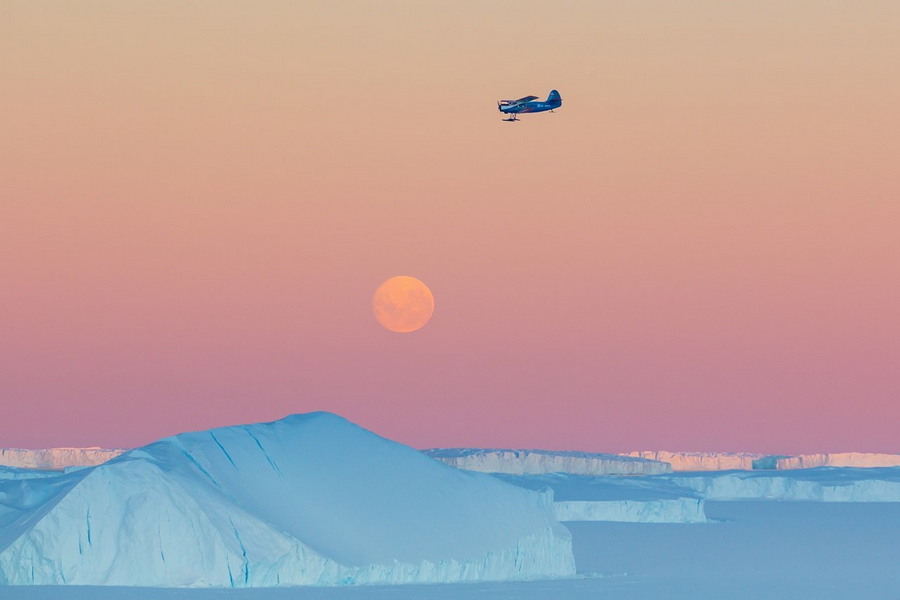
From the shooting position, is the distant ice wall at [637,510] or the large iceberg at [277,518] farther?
the distant ice wall at [637,510]

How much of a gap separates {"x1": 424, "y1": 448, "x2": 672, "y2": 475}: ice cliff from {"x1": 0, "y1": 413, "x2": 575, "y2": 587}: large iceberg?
50.3m

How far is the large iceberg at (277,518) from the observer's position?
38125mm

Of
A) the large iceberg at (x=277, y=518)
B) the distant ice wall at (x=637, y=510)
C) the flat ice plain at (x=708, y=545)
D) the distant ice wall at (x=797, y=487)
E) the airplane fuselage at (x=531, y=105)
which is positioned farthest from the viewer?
the distant ice wall at (x=797, y=487)

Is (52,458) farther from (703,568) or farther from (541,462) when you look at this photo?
(703,568)

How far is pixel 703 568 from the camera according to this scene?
5019cm

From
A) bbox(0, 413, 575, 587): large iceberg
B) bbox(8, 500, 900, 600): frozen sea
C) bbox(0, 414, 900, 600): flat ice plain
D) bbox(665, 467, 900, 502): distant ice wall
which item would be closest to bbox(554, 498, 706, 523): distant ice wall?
bbox(0, 414, 900, 600): flat ice plain

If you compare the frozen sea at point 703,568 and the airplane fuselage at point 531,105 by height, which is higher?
the airplane fuselage at point 531,105

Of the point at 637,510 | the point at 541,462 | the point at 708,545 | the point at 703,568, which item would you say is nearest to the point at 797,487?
the point at 541,462

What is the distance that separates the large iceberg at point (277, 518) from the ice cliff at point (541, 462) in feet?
165

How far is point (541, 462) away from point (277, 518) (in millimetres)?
61199

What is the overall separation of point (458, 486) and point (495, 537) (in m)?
2.00

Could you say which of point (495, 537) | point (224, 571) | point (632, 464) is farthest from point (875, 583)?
point (632, 464)

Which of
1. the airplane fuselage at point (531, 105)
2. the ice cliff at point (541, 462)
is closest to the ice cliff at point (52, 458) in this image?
the ice cliff at point (541, 462)

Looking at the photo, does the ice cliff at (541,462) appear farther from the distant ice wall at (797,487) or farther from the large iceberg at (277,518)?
Answer: the large iceberg at (277,518)
